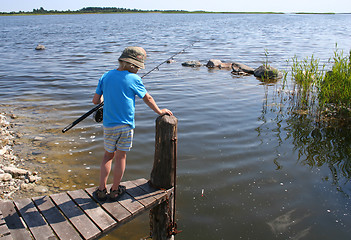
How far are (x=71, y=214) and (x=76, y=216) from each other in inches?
2.9

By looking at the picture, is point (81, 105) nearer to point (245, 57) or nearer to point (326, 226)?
point (326, 226)

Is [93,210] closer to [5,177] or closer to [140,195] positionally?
[140,195]

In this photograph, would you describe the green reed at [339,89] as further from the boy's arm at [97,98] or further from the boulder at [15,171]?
the boulder at [15,171]

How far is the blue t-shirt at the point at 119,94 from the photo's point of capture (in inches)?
140

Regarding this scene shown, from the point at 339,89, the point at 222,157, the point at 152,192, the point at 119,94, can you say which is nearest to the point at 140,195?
the point at 152,192

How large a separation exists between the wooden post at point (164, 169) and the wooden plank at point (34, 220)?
1.37m

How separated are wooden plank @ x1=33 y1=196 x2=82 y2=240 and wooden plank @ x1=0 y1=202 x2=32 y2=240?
241 millimetres

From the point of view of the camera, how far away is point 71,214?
3537mm

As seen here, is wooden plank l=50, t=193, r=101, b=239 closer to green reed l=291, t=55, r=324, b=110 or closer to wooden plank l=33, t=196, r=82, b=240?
wooden plank l=33, t=196, r=82, b=240

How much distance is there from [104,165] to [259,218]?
105 inches

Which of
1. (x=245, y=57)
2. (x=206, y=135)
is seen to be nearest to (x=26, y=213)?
(x=206, y=135)

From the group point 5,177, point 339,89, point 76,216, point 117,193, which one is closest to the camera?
point 76,216

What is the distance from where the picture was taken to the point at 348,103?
7.80m

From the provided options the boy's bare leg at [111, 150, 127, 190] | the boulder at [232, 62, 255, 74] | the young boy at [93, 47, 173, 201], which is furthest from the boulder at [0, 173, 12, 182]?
the boulder at [232, 62, 255, 74]
